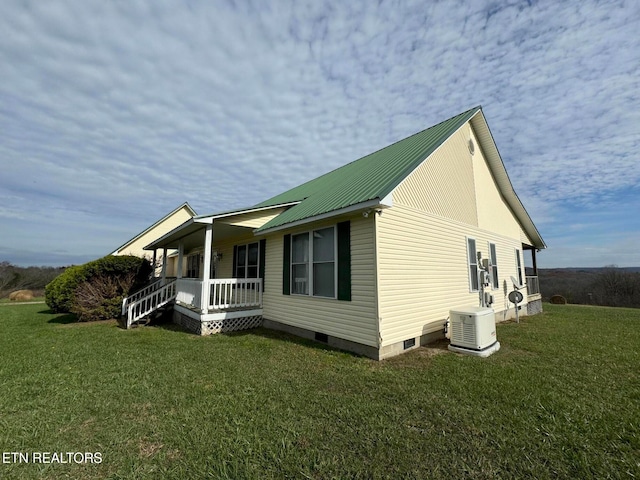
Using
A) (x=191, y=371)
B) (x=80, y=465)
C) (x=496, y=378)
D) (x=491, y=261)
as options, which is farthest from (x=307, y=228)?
(x=491, y=261)

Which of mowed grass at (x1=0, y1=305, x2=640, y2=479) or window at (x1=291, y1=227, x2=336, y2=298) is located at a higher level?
window at (x1=291, y1=227, x2=336, y2=298)

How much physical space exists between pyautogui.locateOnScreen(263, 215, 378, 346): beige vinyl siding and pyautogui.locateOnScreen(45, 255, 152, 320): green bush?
7783mm

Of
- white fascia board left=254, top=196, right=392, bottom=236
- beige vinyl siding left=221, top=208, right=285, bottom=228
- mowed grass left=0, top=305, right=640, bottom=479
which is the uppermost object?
beige vinyl siding left=221, top=208, right=285, bottom=228

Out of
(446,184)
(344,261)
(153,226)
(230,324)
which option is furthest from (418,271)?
(153,226)

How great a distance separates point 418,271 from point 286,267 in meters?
3.67

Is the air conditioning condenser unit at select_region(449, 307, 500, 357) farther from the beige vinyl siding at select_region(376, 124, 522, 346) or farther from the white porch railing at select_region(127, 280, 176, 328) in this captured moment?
the white porch railing at select_region(127, 280, 176, 328)

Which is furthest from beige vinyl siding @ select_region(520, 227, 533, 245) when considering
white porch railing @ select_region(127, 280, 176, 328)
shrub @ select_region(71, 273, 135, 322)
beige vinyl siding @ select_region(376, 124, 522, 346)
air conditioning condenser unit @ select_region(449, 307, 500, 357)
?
shrub @ select_region(71, 273, 135, 322)

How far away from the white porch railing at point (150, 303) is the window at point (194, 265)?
466 cm

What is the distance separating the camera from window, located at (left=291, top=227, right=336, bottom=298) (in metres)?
7.24

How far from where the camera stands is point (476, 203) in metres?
10.3

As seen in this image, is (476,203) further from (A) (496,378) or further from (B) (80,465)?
(B) (80,465)

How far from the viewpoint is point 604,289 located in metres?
26.3

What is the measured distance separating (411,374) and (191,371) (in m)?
3.98

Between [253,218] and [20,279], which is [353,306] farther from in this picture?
[20,279]
